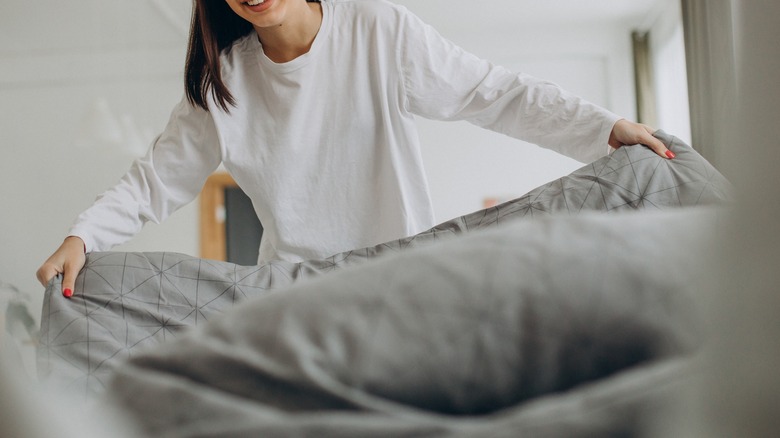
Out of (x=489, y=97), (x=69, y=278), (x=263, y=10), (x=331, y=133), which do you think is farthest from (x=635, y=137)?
(x=69, y=278)

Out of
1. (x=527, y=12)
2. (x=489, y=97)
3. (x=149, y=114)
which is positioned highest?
(x=527, y=12)

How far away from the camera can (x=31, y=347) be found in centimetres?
92

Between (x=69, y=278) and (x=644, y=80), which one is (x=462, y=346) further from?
(x=644, y=80)

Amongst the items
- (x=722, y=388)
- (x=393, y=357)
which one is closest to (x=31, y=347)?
(x=393, y=357)

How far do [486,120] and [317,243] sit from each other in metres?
0.44

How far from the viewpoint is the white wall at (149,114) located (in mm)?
6172

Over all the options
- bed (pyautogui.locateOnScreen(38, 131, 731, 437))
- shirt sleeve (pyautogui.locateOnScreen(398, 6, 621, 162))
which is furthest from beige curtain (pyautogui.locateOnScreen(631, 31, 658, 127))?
bed (pyautogui.locateOnScreen(38, 131, 731, 437))

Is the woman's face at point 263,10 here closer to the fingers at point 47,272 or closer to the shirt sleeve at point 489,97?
the shirt sleeve at point 489,97

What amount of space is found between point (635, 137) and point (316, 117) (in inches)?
27.2

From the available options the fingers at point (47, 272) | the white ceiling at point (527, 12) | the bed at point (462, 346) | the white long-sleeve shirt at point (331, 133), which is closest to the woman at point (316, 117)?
the white long-sleeve shirt at point (331, 133)

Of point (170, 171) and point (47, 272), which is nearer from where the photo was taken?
point (47, 272)

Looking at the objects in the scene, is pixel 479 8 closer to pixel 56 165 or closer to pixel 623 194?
pixel 56 165

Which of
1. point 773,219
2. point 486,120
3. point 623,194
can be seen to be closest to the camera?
point 773,219

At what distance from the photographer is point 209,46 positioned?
149cm
